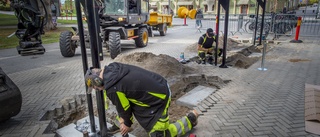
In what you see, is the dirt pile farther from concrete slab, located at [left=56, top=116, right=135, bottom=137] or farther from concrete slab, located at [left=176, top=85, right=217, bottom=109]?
concrete slab, located at [left=56, top=116, right=135, bottom=137]

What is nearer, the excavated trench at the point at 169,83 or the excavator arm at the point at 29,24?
the excavated trench at the point at 169,83

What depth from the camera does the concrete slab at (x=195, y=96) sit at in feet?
14.5

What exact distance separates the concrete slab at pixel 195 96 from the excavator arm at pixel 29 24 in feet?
10.9

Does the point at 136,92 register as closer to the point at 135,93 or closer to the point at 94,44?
the point at 135,93

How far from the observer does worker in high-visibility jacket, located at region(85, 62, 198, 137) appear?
8.10ft

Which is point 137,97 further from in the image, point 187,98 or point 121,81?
point 187,98

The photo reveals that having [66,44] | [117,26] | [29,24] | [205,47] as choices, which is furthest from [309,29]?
[29,24]

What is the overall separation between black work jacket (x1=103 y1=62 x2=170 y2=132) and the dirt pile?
3311mm

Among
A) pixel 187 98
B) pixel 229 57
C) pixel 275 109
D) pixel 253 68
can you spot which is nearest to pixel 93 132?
pixel 187 98

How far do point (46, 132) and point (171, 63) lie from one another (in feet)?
12.9

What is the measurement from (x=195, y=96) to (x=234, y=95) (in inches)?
35.0

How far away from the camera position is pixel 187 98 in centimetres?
462

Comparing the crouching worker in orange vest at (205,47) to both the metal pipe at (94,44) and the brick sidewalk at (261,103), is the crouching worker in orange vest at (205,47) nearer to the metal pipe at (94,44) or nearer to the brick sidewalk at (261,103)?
the brick sidewalk at (261,103)

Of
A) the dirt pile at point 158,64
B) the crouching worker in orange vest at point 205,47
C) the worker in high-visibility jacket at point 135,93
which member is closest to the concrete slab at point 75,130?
the worker in high-visibility jacket at point 135,93
